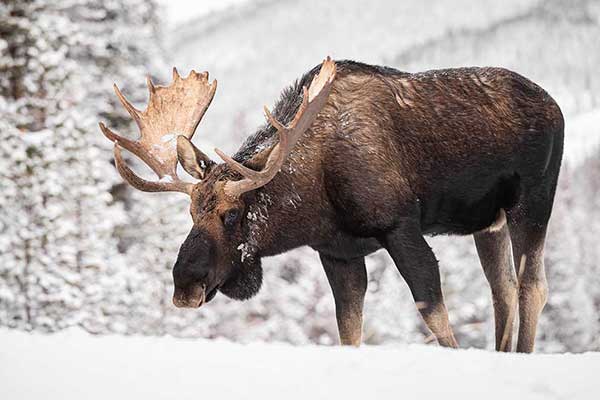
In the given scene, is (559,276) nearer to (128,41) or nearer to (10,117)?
(128,41)

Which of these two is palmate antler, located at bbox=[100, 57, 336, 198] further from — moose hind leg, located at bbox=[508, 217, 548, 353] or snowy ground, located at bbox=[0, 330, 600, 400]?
moose hind leg, located at bbox=[508, 217, 548, 353]

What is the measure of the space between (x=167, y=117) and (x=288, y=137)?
4.76 feet

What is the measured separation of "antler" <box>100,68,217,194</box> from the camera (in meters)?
6.08

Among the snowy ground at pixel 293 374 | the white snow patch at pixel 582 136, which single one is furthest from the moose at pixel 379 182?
the white snow patch at pixel 582 136

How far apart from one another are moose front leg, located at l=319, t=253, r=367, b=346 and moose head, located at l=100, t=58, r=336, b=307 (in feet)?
1.83

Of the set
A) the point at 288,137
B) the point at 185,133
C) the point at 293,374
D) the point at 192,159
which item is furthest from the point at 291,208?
the point at 293,374

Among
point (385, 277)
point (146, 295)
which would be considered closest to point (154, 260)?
point (146, 295)

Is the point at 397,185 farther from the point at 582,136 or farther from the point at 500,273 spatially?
the point at 582,136

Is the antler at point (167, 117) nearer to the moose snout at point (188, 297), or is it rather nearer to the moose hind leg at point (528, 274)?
the moose snout at point (188, 297)

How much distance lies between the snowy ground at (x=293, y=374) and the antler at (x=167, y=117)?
212cm

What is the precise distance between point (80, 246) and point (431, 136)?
10.8 metres

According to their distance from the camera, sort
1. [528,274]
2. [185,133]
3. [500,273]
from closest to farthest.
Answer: [528,274], [500,273], [185,133]

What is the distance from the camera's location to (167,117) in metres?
6.39

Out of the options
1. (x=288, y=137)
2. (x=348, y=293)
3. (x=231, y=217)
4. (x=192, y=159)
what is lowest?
(x=348, y=293)
